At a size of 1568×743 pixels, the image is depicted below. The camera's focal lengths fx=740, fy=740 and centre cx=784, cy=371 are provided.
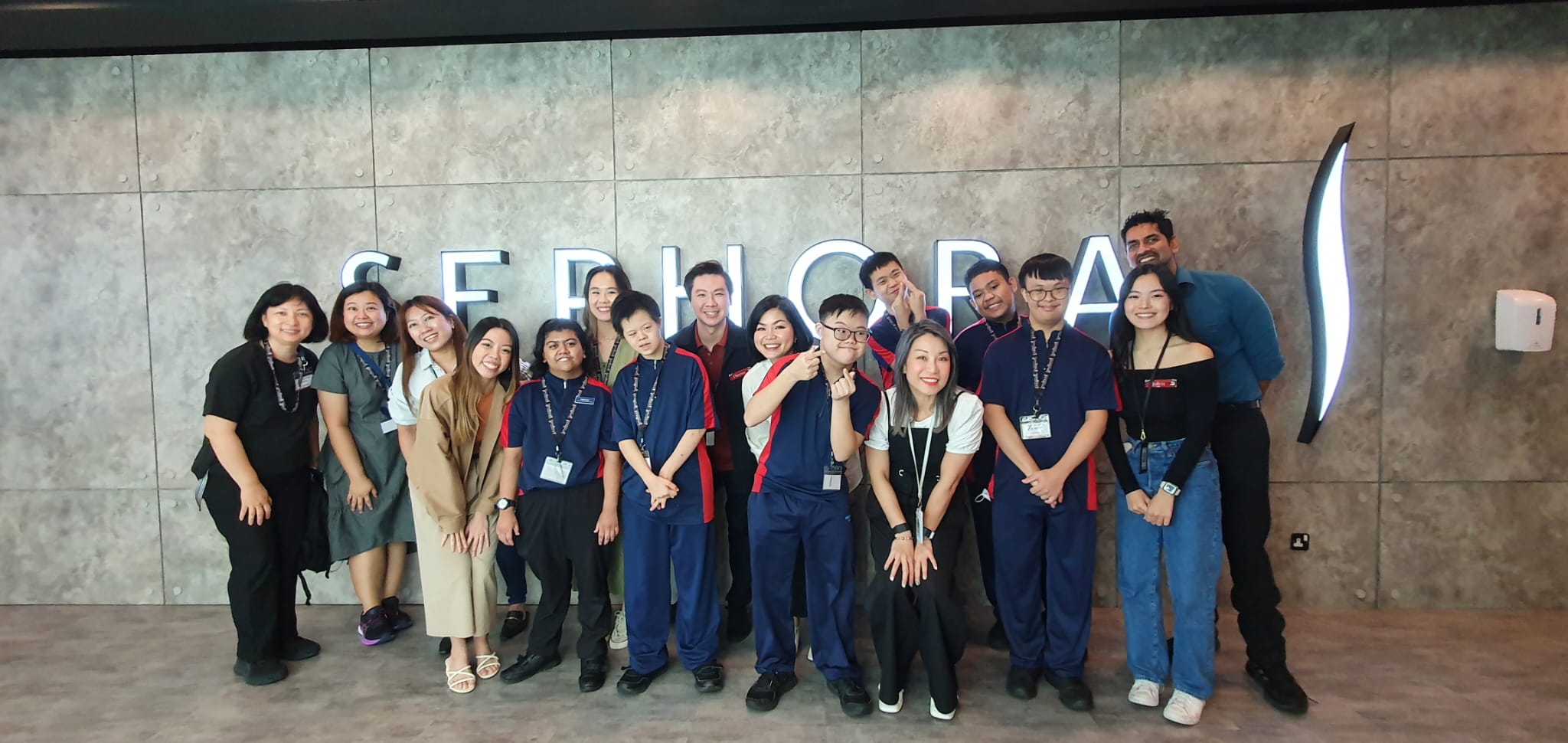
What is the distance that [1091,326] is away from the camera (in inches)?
157

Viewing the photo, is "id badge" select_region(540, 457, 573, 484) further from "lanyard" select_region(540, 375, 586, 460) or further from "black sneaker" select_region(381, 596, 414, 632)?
"black sneaker" select_region(381, 596, 414, 632)

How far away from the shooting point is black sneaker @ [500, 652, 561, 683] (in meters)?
3.22

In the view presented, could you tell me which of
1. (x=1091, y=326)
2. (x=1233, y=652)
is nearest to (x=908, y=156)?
(x=1091, y=326)

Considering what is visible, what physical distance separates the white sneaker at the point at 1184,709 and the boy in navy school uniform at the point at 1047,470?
285 mm

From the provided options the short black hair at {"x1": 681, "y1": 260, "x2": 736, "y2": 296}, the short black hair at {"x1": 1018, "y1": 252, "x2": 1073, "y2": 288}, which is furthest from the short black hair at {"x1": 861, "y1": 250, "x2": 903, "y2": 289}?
the short black hair at {"x1": 1018, "y1": 252, "x2": 1073, "y2": 288}

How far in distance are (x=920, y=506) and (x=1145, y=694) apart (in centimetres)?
118

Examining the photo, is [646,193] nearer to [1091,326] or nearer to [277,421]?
[277,421]

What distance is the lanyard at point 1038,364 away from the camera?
2.93m

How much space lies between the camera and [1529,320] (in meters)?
3.69

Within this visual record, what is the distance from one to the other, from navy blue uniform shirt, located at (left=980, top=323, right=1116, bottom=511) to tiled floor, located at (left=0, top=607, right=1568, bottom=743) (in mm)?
910

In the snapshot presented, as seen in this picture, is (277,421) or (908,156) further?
(908,156)

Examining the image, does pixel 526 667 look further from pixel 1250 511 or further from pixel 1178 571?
pixel 1250 511

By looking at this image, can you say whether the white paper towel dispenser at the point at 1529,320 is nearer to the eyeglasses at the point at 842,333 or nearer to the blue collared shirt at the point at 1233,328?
the blue collared shirt at the point at 1233,328

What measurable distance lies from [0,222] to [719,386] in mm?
4327
